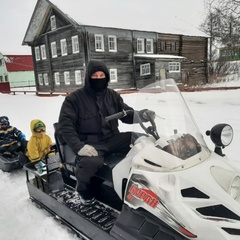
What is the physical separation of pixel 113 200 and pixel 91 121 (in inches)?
29.9

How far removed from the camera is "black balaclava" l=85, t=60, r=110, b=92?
2443mm

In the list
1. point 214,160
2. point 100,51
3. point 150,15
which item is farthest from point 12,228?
point 150,15

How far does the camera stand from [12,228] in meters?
2.58

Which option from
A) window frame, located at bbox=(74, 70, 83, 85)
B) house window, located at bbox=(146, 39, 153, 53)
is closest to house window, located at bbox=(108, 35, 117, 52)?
window frame, located at bbox=(74, 70, 83, 85)

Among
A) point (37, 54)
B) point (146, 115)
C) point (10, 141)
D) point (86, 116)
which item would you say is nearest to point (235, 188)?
point (146, 115)

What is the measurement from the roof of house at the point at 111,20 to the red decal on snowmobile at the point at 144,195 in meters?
16.2

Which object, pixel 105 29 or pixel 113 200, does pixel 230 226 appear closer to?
pixel 113 200

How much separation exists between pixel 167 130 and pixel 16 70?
4052 centimetres

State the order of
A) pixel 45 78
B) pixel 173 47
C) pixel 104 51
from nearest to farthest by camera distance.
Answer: pixel 104 51, pixel 173 47, pixel 45 78

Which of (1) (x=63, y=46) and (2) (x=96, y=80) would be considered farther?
(1) (x=63, y=46)

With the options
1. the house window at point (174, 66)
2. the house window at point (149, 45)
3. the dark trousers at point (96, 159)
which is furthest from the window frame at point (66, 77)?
the dark trousers at point (96, 159)

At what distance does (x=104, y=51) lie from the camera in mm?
18094

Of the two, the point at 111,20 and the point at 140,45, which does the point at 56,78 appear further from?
the point at 140,45

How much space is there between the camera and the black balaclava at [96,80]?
2443 millimetres
